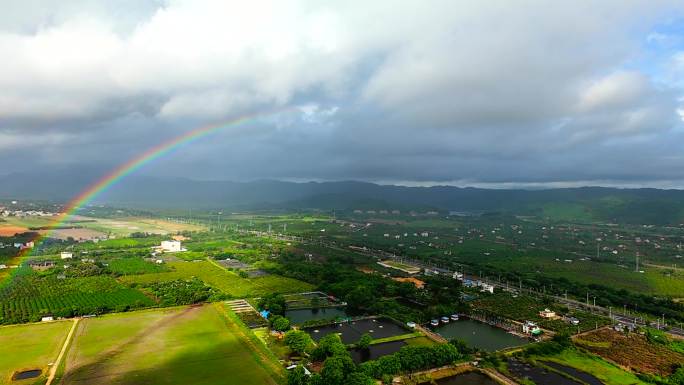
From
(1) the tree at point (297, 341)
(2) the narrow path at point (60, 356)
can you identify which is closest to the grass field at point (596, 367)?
(1) the tree at point (297, 341)

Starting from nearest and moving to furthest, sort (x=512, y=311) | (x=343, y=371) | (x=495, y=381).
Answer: (x=343, y=371)
(x=495, y=381)
(x=512, y=311)

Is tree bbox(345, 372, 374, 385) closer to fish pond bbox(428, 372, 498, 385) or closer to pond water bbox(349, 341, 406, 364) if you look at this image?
pond water bbox(349, 341, 406, 364)

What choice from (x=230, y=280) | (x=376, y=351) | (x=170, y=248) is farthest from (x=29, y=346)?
(x=170, y=248)

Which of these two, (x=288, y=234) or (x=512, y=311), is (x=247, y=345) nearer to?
(x=512, y=311)

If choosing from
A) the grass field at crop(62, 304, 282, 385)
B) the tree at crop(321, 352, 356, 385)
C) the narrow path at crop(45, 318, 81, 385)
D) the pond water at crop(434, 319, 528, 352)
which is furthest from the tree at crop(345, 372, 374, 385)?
the narrow path at crop(45, 318, 81, 385)

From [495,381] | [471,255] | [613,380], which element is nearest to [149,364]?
[495,381]
